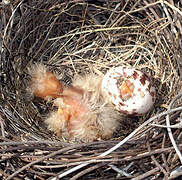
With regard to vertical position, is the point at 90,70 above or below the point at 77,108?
above

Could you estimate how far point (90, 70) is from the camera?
1.98m

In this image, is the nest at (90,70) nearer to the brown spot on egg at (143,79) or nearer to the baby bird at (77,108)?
the baby bird at (77,108)

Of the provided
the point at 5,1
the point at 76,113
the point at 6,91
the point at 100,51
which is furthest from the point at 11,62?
the point at 100,51

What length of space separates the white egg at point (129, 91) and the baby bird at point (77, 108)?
0.09 meters

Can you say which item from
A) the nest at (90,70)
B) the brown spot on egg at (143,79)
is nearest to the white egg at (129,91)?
the brown spot on egg at (143,79)

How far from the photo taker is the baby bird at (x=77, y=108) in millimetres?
1735

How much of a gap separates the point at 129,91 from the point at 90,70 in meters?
0.40

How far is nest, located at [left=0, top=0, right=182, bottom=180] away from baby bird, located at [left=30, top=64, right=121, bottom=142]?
2.7 inches

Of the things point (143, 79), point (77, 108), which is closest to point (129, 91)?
point (143, 79)

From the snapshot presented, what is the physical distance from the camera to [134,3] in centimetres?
197

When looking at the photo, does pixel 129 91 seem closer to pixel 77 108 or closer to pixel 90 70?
pixel 77 108

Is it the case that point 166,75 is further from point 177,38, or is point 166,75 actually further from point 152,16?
point 152,16

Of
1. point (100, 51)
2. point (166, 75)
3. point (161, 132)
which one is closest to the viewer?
point (161, 132)

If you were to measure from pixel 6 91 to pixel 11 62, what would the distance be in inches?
5.8
